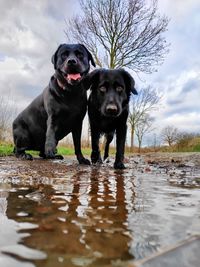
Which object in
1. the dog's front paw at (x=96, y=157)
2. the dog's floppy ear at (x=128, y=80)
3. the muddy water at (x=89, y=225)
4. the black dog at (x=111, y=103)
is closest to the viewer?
the muddy water at (x=89, y=225)

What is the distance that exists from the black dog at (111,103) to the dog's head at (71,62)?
33cm

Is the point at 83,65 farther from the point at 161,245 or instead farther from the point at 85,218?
the point at 161,245

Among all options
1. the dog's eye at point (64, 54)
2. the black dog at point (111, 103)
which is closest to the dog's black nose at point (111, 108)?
the black dog at point (111, 103)

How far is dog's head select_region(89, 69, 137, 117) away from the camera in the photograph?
426 cm

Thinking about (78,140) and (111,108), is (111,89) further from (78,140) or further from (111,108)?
(78,140)

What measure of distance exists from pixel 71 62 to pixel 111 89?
0.78 metres

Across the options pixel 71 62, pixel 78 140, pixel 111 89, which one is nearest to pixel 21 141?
pixel 78 140

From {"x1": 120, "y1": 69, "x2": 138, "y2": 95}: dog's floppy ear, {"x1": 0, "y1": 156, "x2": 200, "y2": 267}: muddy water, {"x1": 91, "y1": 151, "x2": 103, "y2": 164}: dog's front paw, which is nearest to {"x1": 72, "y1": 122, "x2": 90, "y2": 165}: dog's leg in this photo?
{"x1": 91, "y1": 151, "x2": 103, "y2": 164}: dog's front paw

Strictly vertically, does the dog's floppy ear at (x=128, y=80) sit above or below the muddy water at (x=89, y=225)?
above

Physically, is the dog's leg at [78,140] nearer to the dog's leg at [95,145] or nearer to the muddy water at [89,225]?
the dog's leg at [95,145]

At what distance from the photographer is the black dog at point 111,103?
14.2 feet

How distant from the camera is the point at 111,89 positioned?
14.5 ft

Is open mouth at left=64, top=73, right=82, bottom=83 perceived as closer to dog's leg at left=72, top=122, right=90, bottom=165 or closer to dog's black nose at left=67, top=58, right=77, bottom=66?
dog's black nose at left=67, top=58, right=77, bottom=66

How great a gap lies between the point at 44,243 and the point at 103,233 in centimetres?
20
